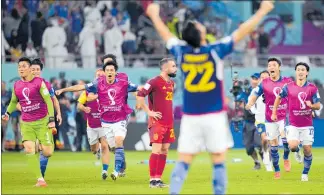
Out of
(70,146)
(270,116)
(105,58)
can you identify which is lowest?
(70,146)

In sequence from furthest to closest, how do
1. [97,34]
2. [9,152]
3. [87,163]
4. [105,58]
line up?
[97,34] < [9,152] < [87,163] < [105,58]

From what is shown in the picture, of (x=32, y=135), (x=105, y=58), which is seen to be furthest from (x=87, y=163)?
(x=32, y=135)

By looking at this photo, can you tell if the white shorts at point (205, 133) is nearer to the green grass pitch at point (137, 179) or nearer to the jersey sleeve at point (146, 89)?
the green grass pitch at point (137, 179)

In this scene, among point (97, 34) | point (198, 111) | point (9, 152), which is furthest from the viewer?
point (97, 34)

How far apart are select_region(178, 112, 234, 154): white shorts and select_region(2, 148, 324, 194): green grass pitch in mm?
3550

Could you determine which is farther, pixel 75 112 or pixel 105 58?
pixel 75 112

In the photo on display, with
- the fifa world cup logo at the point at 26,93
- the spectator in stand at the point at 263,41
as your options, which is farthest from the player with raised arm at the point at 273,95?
the spectator in stand at the point at 263,41

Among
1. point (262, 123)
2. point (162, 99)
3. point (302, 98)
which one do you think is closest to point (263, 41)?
point (262, 123)

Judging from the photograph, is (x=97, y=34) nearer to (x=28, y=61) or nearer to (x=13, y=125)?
(x=13, y=125)

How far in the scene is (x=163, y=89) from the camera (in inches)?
839

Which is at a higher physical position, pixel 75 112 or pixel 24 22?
pixel 24 22

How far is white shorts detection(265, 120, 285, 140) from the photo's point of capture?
25047 mm

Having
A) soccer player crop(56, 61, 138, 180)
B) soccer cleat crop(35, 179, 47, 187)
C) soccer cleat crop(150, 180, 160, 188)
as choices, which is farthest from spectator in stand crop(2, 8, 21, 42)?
soccer cleat crop(150, 180, 160, 188)

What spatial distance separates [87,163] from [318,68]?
1400 cm
